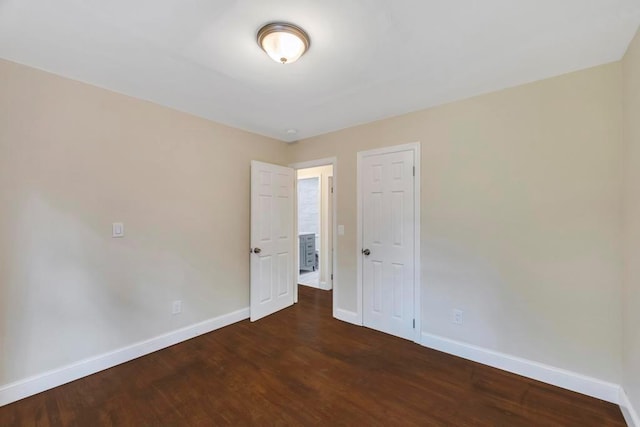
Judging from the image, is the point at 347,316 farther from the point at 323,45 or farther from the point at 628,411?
the point at 323,45

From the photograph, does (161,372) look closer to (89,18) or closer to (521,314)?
(89,18)

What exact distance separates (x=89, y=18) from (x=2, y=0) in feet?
1.23

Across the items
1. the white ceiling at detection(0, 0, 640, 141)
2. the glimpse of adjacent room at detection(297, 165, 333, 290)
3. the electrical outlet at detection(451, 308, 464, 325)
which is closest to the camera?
the white ceiling at detection(0, 0, 640, 141)

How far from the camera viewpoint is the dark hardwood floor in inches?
68.3

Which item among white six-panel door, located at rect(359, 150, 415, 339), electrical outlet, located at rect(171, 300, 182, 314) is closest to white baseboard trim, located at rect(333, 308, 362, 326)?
white six-panel door, located at rect(359, 150, 415, 339)

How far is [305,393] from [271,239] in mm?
1957

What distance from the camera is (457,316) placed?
2504 mm

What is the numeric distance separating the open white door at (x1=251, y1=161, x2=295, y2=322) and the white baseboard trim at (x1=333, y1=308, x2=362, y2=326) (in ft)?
2.65

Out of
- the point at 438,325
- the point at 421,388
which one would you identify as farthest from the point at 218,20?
the point at 438,325

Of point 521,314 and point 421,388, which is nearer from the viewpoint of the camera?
point 421,388

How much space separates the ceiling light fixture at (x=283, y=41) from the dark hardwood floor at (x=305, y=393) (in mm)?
2355

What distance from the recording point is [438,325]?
103 inches

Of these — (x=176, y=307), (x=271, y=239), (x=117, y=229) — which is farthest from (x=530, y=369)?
(x=117, y=229)

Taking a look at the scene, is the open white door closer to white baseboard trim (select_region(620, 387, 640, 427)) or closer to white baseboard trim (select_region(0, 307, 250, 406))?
white baseboard trim (select_region(0, 307, 250, 406))
